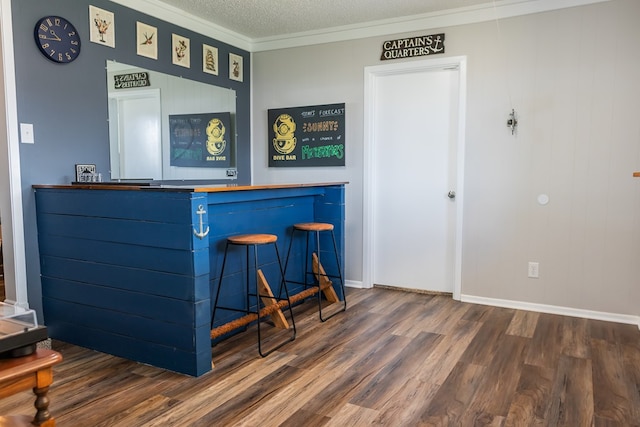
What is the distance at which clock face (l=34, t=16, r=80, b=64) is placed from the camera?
9.20ft

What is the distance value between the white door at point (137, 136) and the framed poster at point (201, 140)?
0.19 m

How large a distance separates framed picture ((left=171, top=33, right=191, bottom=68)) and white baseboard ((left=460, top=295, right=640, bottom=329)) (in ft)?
10.1

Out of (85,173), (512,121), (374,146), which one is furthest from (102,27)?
(512,121)

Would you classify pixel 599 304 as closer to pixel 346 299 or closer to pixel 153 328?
pixel 346 299

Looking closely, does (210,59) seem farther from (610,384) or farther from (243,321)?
(610,384)

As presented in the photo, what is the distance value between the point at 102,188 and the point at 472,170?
9.05ft

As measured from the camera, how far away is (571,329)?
3.18 m

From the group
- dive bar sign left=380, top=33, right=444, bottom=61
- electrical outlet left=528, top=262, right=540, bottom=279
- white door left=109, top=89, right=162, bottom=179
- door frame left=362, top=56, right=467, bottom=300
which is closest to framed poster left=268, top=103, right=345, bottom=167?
door frame left=362, top=56, right=467, bottom=300

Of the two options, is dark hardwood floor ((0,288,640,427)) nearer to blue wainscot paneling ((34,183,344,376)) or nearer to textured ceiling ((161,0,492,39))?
blue wainscot paneling ((34,183,344,376))

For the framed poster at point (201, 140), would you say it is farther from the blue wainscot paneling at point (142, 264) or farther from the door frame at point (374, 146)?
the door frame at point (374, 146)

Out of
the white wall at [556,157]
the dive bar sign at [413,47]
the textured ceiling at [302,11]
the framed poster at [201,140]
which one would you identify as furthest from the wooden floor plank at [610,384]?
the framed poster at [201,140]

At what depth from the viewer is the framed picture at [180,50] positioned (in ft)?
12.4

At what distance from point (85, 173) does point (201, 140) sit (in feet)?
3.98

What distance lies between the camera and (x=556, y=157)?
11.4 ft
